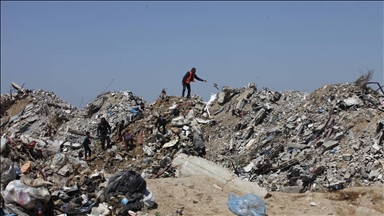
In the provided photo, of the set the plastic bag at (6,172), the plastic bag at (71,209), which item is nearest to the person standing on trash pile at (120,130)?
the plastic bag at (71,209)

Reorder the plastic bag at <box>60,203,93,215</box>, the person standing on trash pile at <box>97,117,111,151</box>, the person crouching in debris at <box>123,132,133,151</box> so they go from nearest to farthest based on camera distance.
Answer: the plastic bag at <box>60,203,93,215</box>, the person standing on trash pile at <box>97,117,111,151</box>, the person crouching in debris at <box>123,132,133,151</box>

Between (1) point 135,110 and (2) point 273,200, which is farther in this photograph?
(1) point 135,110

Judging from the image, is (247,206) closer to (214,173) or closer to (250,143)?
(214,173)

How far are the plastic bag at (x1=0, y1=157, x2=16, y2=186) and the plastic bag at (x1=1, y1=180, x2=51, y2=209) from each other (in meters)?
0.21

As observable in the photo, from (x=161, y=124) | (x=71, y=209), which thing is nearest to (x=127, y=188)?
(x=71, y=209)

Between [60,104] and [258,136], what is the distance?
403 inches

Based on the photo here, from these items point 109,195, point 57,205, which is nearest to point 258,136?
point 109,195

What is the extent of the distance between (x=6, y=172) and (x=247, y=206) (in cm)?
396

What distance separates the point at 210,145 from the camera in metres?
12.1

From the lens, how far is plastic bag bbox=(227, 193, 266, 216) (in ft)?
22.8

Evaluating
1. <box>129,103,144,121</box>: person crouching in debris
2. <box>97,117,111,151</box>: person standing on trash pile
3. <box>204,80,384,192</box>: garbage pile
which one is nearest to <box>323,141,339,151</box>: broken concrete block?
<box>204,80,384,192</box>: garbage pile

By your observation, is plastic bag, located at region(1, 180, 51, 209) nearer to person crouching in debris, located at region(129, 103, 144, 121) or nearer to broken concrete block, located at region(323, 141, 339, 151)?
broken concrete block, located at region(323, 141, 339, 151)

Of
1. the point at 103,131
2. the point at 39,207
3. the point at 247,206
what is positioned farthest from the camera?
the point at 103,131

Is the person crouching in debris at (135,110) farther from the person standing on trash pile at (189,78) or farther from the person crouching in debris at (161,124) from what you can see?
the person standing on trash pile at (189,78)
